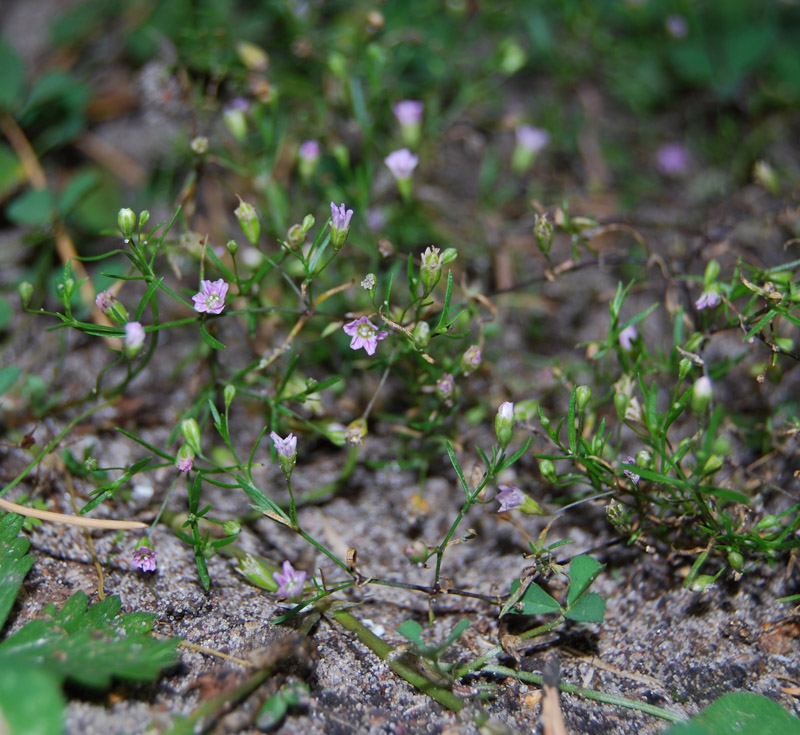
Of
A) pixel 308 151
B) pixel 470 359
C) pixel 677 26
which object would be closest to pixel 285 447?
pixel 470 359

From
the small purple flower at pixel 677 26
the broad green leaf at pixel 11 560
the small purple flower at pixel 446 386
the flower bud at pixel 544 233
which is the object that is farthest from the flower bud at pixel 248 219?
the small purple flower at pixel 677 26

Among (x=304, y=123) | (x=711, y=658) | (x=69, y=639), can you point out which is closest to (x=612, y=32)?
(x=304, y=123)

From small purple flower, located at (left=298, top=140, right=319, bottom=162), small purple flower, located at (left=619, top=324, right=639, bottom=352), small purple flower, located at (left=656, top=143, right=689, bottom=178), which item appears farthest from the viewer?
small purple flower, located at (left=656, top=143, right=689, bottom=178)

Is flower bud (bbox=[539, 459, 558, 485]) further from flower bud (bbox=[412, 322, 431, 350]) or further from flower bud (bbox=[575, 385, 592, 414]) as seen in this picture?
flower bud (bbox=[412, 322, 431, 350])

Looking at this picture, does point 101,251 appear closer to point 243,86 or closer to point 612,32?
point 243,86

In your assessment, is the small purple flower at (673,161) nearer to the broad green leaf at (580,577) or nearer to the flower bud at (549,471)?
the flower bud at (549,471)

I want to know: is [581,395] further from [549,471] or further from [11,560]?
[11,560]

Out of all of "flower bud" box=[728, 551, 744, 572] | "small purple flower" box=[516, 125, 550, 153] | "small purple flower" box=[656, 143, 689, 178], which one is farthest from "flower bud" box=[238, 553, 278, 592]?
"small purple flower" box=[656, 143, 689, 178]
